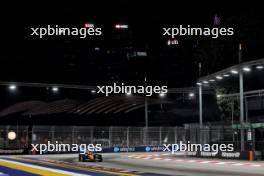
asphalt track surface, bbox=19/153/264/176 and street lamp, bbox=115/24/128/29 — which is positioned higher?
street lamp, bbox=115/24/128/29

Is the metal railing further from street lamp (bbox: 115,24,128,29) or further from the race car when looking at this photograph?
street lamp (bbox: 115,24,128,29)

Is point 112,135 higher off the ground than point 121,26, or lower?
lower

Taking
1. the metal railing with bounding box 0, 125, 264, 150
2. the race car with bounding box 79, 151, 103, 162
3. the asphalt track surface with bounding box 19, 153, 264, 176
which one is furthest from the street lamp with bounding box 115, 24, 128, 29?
the asphalt track surface with bounding box 19, 153, 264, 176

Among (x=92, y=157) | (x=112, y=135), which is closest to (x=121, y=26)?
(x=112, y=135)

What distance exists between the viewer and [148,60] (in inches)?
3878

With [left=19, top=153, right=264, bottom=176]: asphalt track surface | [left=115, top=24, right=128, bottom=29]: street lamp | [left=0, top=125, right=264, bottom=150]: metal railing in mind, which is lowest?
[left=19, top=153, right=264, bottom=176]: asphalt track surface

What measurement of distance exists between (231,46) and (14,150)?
21.2m

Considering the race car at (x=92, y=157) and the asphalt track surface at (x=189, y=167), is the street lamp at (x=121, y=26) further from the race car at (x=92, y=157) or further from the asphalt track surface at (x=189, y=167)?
the asphalt track surface at (x=189, y=167)

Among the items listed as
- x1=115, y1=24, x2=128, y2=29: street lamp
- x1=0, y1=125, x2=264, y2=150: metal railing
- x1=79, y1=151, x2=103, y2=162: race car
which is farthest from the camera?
x1=115, y1=24, x2=128, y2=29: street lamp

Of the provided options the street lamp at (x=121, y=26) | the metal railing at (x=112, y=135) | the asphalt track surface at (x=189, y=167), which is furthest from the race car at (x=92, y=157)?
the street lamp at (x=121, y=26)

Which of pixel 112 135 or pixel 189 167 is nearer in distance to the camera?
pixel 189 167

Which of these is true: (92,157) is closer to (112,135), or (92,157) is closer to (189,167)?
(189,167)

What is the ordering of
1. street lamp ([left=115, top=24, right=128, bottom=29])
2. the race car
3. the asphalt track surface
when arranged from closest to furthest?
1. the asphalt track surface
2. the race car
3. street lamp ([left=115, top=24, right=128, bottom=29])

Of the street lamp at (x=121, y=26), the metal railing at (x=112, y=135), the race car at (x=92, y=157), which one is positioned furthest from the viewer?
the street lamp at (x=121, y=26)
